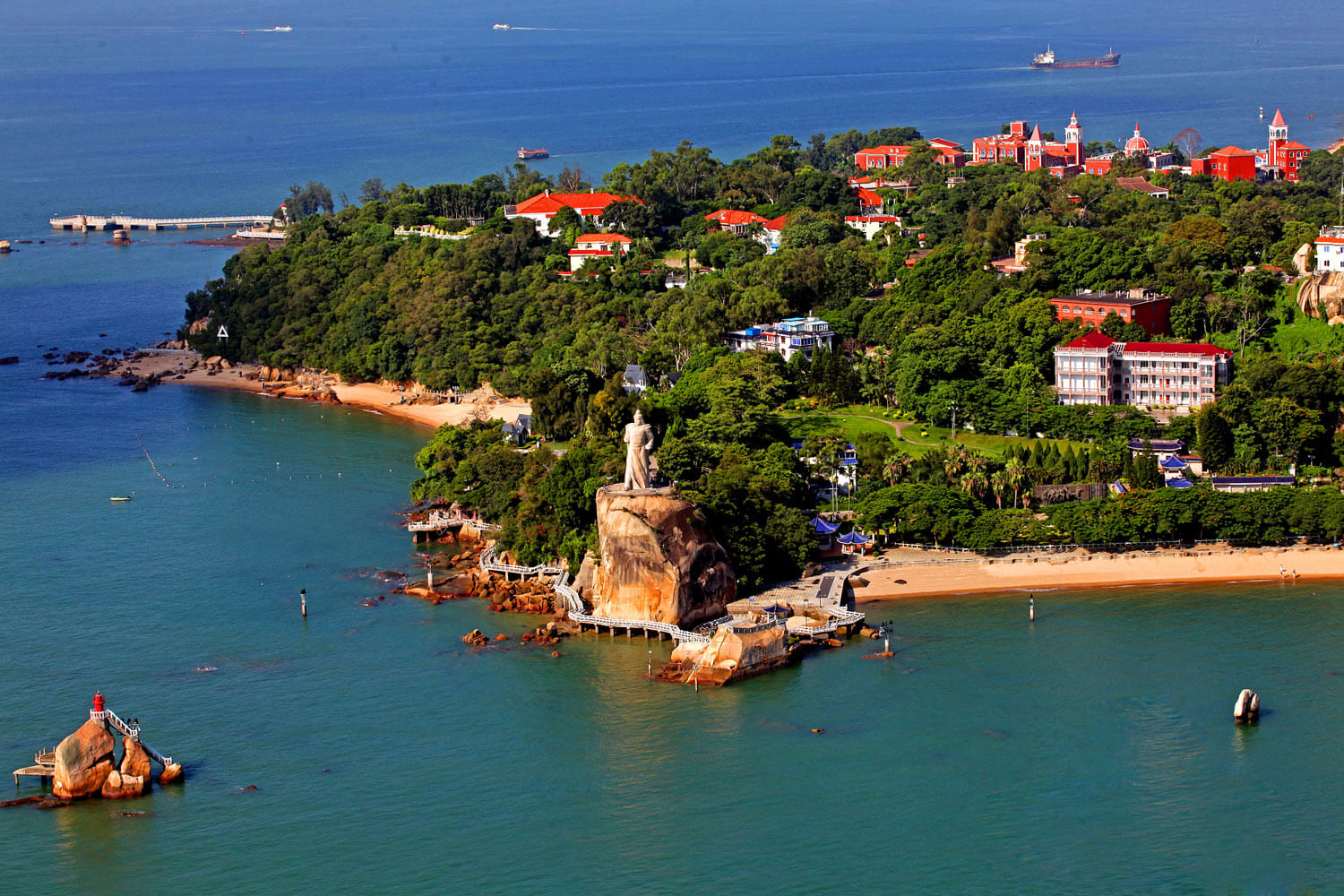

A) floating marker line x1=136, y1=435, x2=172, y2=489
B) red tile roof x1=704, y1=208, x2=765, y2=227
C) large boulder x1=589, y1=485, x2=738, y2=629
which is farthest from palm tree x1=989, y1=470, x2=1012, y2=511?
red tile roof x1=704, y1=208, x2=765, y2=227

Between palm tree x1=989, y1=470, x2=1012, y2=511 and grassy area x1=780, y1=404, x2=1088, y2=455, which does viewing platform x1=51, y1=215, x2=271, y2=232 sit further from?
palm tree x1=989, y1=470, x2=1012, y2=511

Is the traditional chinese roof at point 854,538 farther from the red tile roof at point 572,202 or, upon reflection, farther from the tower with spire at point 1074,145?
the tower with spire at point 1074,145

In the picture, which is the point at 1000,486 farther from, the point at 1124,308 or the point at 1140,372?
the point at 1124,308

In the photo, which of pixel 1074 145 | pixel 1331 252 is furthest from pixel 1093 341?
pixel 1074 145

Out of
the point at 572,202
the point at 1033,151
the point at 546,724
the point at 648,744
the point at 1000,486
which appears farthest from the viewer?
the point at 1033,151

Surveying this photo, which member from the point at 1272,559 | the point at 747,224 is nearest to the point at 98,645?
the point at 1272,559
